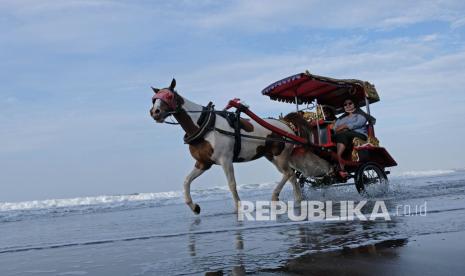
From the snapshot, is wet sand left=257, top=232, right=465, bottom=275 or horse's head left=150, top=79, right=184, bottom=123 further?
horse's head left=150, top=79, right=184, bottom=123

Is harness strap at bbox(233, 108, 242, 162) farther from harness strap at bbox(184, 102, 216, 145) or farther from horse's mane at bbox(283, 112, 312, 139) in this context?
horse's mane at bbox(283, 112, 312, 139)

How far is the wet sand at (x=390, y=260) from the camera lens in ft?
10.8

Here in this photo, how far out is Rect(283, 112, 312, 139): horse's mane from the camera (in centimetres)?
1073

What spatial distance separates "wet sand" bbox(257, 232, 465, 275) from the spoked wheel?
5842mm

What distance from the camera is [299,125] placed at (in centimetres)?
1079

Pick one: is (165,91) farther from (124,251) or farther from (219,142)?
(124,251)

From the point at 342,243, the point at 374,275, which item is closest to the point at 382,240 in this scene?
the point at 342,243

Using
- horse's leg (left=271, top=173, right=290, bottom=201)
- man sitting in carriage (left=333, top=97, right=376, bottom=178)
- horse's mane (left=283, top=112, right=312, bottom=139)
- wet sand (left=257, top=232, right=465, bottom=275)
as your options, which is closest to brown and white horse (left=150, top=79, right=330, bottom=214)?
A: horse's leg (left=271, top=173, right=290, bottom=201)

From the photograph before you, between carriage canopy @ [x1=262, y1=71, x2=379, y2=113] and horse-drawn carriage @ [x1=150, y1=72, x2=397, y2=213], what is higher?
carriage canopy @ [x1=262, y1=71, x2=379, y2=113]

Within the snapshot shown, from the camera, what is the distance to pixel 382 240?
460 centimetres

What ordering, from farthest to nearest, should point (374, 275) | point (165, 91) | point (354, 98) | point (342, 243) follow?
point (354, 98), point (165, 91), point (342, 243), point (374, 275)

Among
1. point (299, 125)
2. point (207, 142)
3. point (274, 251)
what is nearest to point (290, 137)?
point (299, 125)

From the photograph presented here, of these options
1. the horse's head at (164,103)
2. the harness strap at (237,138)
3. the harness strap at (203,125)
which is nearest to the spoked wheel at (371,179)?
the harness strap at (237,138)

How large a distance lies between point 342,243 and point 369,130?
6.47m
